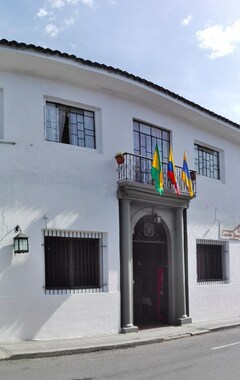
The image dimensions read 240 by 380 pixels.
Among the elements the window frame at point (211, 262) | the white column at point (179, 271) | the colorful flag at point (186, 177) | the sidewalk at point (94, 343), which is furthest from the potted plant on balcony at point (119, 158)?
the window frame at point (211, 262)

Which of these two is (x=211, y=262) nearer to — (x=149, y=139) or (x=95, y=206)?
(x=149, y=139)

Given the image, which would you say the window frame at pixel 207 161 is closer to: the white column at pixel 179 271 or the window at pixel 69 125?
the white column at pixel 179 271

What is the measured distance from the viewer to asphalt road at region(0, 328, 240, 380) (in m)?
7.89

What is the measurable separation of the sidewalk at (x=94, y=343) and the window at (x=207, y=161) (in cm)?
546

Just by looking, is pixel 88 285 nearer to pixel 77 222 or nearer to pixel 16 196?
pixel 77 222

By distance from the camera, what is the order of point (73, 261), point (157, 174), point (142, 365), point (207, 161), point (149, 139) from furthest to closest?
point (207, 161)
point (149, 139)
point (157, 174)
point (73, 261)
point (142, 365)

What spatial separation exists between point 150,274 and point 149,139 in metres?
4.31

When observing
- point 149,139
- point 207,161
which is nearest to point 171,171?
point 149,139

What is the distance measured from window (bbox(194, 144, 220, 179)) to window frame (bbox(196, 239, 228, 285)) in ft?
8.11

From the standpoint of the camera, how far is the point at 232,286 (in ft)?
57.0

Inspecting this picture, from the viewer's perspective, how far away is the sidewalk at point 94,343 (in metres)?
9.60

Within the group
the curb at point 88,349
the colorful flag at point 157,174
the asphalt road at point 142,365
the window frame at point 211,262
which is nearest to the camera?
the asphalt road at point 142,365

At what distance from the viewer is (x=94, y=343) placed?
35.9 feet

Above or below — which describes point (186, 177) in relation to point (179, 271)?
above
